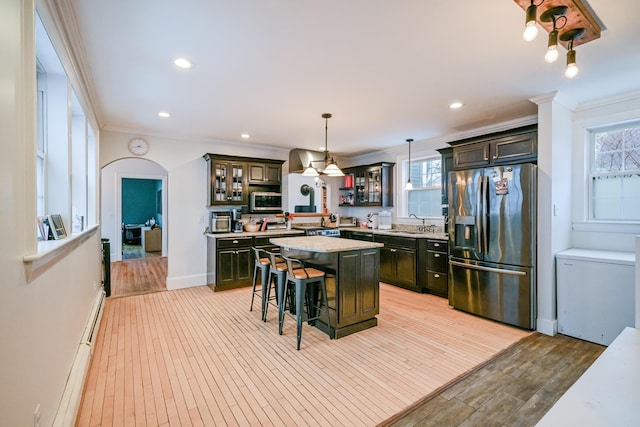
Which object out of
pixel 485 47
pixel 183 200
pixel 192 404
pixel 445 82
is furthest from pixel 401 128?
pixel 192 404

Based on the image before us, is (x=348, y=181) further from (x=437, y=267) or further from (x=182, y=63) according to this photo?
(x=182, y=63)

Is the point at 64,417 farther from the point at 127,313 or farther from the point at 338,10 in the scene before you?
the point at 338,10

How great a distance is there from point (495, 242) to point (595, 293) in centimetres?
101

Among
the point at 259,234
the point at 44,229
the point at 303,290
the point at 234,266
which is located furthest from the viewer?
the point at 259,234

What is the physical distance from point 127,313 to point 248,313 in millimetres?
1552

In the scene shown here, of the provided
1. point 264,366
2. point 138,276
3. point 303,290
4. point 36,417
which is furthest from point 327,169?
point 138,276

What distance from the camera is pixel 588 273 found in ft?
10.6

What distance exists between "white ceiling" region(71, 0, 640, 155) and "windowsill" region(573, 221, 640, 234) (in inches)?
56.9

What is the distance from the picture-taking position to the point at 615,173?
357 cm

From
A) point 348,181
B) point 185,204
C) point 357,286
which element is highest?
point 348,181

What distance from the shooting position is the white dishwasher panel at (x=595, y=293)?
2.99m

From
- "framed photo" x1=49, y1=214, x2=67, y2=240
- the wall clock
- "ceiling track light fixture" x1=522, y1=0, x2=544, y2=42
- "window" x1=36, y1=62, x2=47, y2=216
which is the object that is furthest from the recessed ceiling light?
the wall clock

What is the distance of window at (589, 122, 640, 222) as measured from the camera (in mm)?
3457

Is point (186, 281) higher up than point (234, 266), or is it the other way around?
point (234, 266)
